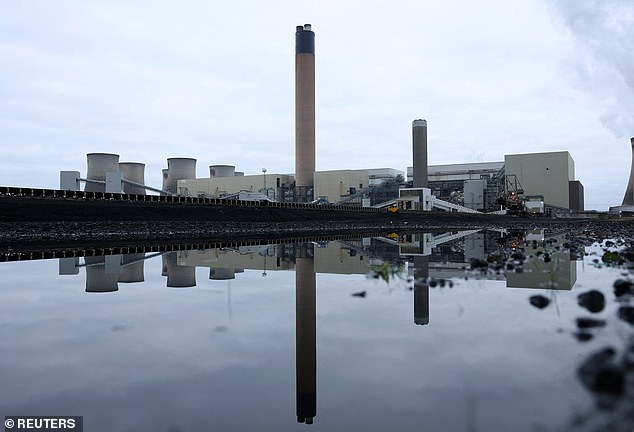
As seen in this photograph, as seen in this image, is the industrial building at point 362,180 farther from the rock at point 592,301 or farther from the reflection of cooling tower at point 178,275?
the rock at point 592,301

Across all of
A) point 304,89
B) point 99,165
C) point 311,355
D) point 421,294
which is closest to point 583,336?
point 311,355

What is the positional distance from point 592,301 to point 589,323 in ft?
5.34

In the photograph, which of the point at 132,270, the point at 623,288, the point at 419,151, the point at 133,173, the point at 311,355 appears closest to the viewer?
the point at 311,355

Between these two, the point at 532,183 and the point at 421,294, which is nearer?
the point at 421,294

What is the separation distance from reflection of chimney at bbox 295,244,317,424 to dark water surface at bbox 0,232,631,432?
22 mm

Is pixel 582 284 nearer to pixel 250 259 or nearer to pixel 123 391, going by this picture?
pixel 123 391

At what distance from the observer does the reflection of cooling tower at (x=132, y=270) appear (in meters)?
11.7

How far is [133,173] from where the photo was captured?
303ft

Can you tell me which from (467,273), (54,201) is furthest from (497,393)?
(54,201)

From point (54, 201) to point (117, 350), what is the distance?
Answer: 34.9 m

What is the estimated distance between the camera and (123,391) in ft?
12.6

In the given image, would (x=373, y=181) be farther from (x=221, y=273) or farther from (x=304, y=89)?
(x=221, y=273)

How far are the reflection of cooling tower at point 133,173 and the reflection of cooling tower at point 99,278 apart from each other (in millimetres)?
79657

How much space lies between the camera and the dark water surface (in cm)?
333
